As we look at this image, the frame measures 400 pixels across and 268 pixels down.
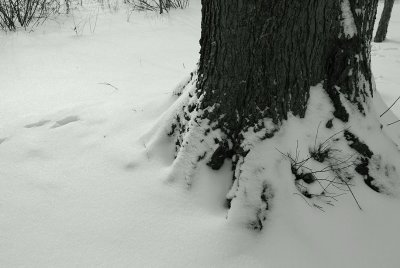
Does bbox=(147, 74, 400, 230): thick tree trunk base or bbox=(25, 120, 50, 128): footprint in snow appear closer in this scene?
bbox=(147, 74, 400, 230): thick tree trunk base

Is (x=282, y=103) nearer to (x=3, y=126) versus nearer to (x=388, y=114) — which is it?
(x=388, y=114)

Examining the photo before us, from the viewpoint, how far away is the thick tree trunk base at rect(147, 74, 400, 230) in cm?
135

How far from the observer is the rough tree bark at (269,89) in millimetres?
1284

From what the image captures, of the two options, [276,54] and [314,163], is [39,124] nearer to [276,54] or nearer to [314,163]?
[276,54]

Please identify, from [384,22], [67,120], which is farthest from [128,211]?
[384,22]

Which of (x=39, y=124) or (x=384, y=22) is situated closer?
Result: (x=39, y=124)

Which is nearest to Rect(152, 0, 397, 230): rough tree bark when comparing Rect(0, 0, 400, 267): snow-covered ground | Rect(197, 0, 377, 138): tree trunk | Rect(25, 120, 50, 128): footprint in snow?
Rect(197, 0, 377, 138): tree trunk

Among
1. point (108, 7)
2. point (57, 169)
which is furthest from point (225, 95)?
point (108, 7)

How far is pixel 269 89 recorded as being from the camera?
→ 138 cm

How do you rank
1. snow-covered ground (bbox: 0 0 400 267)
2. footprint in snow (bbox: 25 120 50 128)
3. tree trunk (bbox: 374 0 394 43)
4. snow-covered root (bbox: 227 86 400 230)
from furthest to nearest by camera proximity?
tree trunk (bbox: 374 0 394 43) → footprint in snow (bbox: 25 120 50 128) → snow-covered root (bbox: 227 86 400 230) → snow-covered ground (bbox: 0 0 400 267)

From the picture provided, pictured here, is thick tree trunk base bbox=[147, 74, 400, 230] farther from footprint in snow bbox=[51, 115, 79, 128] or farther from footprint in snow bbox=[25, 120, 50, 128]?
footprint in snow bbox=[25, 120, 50, 128]

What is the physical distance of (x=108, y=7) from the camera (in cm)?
621

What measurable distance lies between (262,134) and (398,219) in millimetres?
753

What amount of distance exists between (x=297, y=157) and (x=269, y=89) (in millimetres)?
351
